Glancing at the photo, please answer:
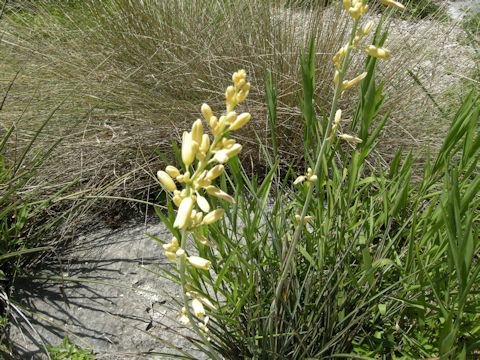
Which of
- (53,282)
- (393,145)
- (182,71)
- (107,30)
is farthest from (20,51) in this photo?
(393,145)

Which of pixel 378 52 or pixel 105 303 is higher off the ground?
pixel 378 52

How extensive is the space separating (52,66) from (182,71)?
35.8 inches

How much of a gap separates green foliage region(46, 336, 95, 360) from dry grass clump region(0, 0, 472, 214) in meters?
0.81

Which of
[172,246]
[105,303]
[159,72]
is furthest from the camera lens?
[159,72]

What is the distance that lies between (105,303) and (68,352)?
0.23 metres

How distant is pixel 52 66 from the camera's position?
2705 mm

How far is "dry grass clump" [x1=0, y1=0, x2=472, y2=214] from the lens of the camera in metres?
2.23

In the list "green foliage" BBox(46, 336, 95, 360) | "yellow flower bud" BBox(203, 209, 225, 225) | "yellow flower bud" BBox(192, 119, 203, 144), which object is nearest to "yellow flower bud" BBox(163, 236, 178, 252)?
"yellow flower bud" BBox(203, 209, 225, 225)

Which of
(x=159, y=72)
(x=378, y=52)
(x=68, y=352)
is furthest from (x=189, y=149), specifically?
(x=159, y=72)

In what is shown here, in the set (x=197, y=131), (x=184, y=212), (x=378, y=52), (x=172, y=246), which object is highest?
(x=378, y=52)

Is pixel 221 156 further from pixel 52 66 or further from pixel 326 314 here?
pixel 52 66

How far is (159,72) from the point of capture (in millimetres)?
2576

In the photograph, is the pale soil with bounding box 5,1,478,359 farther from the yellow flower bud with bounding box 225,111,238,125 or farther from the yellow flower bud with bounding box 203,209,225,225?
the yellow flower bud with bounding box 225,111,238,125

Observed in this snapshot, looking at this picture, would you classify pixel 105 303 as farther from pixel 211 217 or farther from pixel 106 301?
pixel 211 217
